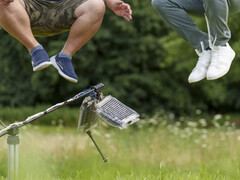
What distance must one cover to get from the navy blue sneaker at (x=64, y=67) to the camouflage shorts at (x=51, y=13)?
210 millimetres

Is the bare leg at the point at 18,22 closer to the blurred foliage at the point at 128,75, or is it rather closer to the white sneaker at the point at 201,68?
the white sneaker at the point at 201,68

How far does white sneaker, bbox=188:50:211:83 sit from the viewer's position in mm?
2605

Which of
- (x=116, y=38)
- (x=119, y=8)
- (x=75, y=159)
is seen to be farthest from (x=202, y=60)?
(x=116, y=38)

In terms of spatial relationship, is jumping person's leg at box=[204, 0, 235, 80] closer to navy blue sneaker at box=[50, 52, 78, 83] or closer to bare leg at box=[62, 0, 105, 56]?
bare leg at box=[62, 0, 105, 56]

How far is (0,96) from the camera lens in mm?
13609

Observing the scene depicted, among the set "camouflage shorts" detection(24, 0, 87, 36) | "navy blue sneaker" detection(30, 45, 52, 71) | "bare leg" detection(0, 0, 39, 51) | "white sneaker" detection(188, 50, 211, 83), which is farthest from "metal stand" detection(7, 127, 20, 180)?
"white sneaker" detection(188, 50, 211, 83)

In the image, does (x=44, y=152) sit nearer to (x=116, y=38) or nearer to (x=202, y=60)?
(x=202, y=60)

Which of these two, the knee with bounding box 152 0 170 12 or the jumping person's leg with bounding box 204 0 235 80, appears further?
the knee with bounding box 152 0 170 12

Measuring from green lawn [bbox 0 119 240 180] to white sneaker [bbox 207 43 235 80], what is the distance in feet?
2.15

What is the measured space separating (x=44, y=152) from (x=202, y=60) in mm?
2293

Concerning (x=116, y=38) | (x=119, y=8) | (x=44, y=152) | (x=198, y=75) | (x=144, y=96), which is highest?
(x=119, y=8)

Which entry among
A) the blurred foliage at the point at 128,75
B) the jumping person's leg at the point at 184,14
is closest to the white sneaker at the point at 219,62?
the jumping person's leg at the point at 184,14

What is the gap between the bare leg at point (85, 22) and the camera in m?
2.54

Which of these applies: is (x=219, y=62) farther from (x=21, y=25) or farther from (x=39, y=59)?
(x=21, y=25)
